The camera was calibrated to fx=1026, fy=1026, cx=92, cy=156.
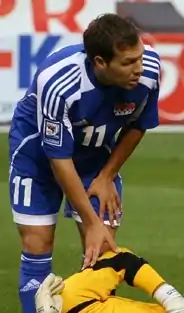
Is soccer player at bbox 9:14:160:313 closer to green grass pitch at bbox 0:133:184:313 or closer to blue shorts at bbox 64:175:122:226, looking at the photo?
blue shorts at bbox 64:175:122:226

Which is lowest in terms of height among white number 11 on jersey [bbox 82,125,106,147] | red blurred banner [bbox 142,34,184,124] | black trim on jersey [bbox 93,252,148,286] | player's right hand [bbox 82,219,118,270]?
red blurred banner [bbox 142,34,184,124]

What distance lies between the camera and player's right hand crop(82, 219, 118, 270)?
4168mm

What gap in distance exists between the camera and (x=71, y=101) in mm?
4316

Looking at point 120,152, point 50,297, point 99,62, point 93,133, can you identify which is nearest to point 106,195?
point 120,152

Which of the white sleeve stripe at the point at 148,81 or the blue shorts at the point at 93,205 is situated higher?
the white sleeve stripe at the point at 148,81

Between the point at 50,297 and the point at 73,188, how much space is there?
0.69 metres

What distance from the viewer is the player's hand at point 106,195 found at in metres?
4.66

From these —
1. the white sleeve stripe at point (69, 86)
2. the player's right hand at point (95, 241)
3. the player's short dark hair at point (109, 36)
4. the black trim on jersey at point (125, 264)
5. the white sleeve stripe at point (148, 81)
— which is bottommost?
the player's right hand at point (95, 241)

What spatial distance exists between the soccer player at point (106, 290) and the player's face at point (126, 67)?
0.70 metres

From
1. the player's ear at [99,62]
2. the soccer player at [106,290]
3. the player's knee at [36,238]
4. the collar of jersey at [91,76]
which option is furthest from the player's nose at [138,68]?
the player's knee at [36,238]

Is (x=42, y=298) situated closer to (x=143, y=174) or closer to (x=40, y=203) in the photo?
(x=40, y=203)

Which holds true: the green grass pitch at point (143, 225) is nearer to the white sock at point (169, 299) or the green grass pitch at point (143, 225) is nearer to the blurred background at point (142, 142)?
the blurred background at point (142, 142)

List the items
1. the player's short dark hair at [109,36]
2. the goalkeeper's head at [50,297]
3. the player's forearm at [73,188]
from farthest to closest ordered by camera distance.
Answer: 1. the player's forearm at [73,188]
2. the player's short dark hair at [109,36]
3. the goalkeeper's head at [50,297]

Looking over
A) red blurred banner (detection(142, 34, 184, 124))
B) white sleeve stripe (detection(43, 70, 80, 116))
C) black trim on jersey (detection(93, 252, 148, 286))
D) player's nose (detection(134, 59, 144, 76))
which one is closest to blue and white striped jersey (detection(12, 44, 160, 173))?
white sleeve stripe (detection(43, 70, 80, 116))
